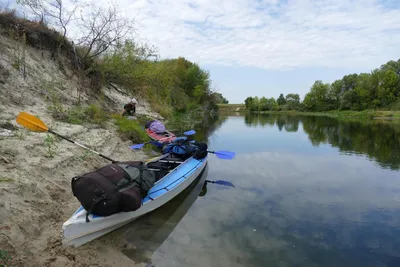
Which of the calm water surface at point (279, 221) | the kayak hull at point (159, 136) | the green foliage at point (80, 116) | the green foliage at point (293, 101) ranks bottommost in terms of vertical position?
the calm water surface at point (279, 221)

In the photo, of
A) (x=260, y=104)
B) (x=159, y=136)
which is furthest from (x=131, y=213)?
(x=260, y=104)

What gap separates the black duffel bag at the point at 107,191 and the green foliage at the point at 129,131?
6.11 meters

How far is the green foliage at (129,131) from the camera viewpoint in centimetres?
→ 1042

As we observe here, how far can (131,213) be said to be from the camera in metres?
4.43

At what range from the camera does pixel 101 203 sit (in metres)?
3.71

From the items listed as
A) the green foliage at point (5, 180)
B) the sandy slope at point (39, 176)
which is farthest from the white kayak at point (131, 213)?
the green foliage at point (5, 180)

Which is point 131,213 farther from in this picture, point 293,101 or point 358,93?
Answer: point 293,101

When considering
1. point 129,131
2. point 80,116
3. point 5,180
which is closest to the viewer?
point 5,180

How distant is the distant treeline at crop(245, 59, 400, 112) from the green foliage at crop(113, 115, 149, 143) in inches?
1864

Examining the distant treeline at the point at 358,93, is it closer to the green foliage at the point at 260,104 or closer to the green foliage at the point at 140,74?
the green foliage at the point at 260,104

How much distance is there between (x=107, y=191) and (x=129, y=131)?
23.3 ft

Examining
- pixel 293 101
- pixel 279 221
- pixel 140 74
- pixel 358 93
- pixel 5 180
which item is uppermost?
pixel 358 93

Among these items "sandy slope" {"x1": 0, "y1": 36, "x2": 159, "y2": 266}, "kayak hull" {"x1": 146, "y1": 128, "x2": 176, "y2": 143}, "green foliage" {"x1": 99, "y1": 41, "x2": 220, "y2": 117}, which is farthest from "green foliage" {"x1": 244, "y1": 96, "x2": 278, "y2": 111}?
"sandy slope" {"x1": 0, "y1": 36, "x2": 159, "y2": 266}

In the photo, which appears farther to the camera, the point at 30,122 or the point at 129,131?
the point at 129,131
